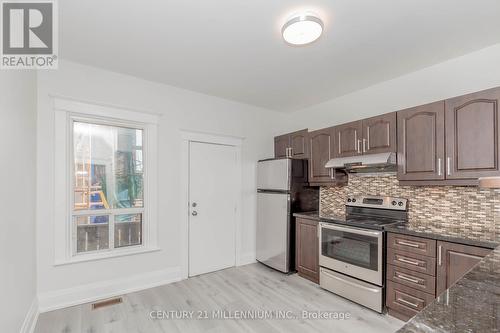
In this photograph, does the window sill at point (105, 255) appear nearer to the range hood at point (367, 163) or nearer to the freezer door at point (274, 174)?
the freezer door at point (274, 174)

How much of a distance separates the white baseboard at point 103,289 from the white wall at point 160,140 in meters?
0.03

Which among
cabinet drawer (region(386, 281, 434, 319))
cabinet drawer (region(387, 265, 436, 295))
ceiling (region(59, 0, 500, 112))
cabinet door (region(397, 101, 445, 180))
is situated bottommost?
cabinet drawer (region(386, 281, 434, 319))

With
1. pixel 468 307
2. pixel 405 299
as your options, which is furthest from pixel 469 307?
pixel 405 299

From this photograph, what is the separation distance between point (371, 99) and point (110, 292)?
3984mm

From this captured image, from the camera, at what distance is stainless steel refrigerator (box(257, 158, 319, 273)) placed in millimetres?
3578

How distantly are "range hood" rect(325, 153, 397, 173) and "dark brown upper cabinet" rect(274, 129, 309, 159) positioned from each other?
0.59m

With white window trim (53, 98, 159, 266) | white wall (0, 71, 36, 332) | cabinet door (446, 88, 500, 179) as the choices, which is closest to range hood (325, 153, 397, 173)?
cabinet door (446, 88, 500, 179)

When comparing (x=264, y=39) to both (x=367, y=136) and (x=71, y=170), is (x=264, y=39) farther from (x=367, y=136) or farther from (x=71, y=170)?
(x=71, y=170)

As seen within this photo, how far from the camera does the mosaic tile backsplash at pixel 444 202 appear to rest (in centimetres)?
229

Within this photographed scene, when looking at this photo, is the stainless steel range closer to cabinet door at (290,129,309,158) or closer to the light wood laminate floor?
the light wood laminate floor

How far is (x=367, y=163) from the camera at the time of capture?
2.78 metres

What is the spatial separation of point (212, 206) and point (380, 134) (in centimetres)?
242


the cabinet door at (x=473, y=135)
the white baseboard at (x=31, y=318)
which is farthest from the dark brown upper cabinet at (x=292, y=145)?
the white baseboard at (x=31, y=318)

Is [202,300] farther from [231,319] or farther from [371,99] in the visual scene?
[371,99]
